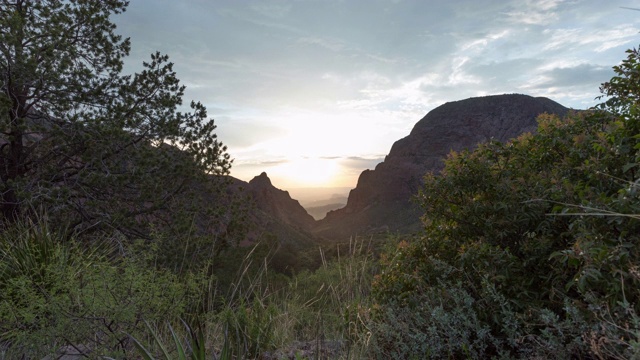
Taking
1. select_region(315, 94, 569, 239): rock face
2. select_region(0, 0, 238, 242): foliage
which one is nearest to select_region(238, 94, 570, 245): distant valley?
select_region(315, 94, 569, 239): rock face

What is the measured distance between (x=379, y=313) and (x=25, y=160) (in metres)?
10.2

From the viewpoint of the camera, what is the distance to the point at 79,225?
9.97 meters

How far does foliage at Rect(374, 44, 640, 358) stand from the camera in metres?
2.94

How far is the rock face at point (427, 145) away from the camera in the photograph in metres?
98.6

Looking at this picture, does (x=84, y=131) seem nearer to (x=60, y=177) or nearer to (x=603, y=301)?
(x=60, y=177)

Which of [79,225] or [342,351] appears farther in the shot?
[79,225]

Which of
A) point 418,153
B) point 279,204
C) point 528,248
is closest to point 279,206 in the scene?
point 279,204

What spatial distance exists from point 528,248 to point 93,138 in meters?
9.07

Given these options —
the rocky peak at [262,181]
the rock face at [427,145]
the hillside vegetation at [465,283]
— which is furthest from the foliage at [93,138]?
the rock face at [427,145]

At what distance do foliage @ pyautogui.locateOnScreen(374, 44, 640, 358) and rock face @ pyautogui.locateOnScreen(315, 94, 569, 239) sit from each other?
85805mm

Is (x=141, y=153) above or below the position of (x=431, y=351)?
above

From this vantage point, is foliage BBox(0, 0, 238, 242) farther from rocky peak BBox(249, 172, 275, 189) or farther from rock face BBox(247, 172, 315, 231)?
rocky peak BBox(249, 172, 275, 189)

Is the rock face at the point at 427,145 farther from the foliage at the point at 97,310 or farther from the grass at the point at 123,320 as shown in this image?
the foliage at the point at 97,310

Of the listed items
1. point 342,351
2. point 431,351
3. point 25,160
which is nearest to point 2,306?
point 342,351
